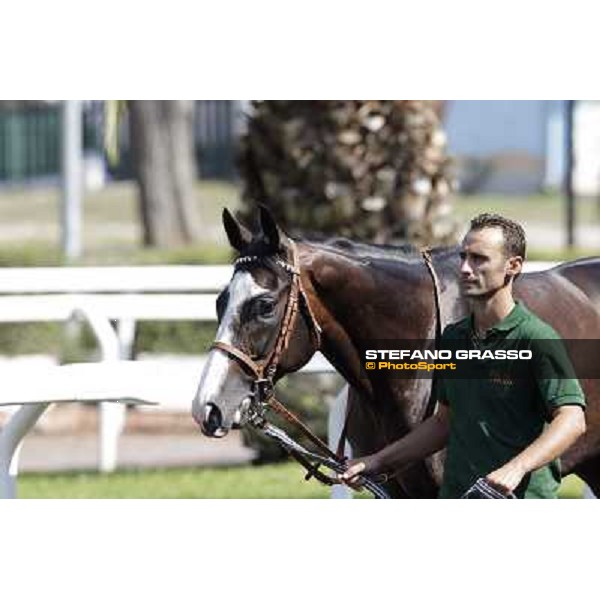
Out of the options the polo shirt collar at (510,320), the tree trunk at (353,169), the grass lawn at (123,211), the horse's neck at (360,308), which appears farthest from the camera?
the grass lawn at (123,211)

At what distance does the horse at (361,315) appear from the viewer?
5.80 m

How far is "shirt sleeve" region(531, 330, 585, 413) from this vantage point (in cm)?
545

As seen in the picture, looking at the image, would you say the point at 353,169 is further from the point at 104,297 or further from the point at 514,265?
the point at 514,265

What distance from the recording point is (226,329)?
5.79m

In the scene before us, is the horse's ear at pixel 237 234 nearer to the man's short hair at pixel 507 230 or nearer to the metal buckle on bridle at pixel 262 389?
the metal buckle on bridle at pixel 262 389

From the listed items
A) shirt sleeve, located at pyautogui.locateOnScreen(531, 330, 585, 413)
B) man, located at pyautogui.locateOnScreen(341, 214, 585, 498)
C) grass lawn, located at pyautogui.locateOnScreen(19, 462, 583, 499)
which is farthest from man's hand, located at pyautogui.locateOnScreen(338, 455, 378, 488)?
grass lawn, located at pyautogui.locateOnScreen(19, 462, 583, 499)

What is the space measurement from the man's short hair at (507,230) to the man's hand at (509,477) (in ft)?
1.71

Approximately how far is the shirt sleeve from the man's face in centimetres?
20

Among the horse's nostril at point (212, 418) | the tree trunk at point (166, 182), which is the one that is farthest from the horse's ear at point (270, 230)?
the tree trunk at point (166, 182)

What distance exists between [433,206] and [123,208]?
56.2 ft

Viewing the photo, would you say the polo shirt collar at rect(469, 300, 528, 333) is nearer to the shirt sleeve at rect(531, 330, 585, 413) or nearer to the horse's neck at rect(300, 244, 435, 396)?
the shirt sleeve at rect(531, 330, 585, 413)

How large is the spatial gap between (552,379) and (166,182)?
14.1m

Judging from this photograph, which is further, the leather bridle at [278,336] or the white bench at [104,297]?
the white bench at [104,297]
